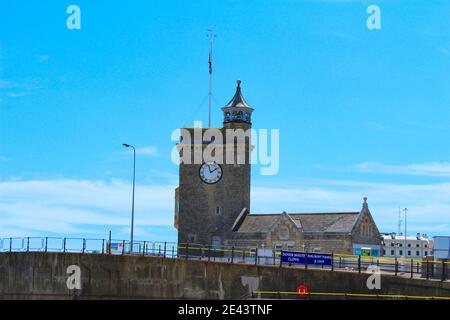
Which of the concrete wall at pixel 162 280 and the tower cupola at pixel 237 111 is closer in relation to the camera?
the concrete wall at pixel 162 280

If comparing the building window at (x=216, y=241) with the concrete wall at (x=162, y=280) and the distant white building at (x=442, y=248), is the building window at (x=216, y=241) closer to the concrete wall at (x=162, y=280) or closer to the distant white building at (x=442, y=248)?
the concrete wall at (x=162, y=280)

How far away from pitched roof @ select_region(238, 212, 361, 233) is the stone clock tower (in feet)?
6.70

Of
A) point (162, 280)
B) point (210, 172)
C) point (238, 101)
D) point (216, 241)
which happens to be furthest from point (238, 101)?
point (162, 280)

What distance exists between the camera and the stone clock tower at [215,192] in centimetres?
7356

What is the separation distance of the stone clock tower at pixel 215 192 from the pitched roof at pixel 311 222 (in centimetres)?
204

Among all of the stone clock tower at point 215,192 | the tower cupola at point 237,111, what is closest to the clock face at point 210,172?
the stone clock tower at point 215,192

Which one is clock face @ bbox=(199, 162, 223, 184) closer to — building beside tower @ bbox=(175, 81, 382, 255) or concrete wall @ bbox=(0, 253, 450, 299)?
building beside tower @ bbox=(175, 81, 382, 255)

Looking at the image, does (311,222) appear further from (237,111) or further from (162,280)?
(162,280)
